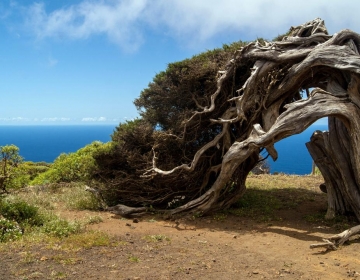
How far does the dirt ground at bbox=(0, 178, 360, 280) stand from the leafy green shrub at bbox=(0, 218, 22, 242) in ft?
2.67

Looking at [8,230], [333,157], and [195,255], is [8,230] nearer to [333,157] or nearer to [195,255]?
[195,255]

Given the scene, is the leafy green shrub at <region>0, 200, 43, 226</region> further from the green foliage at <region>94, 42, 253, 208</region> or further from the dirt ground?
the green foliage at <region>94, 42, 253, 208</region>

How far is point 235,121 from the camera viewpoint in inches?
409

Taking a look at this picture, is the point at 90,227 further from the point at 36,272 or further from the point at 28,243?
the point at 36,272

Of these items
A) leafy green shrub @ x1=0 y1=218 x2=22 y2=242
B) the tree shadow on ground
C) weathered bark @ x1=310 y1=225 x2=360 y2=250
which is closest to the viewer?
weathered bark @ x1=310 y1=225 x2=360 y2=250

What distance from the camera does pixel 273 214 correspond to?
35.7 ft

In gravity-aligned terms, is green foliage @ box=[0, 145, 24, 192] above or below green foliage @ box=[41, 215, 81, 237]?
above

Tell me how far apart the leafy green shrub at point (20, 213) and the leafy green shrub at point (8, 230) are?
0.58 m

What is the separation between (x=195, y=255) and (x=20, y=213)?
14.9 ft

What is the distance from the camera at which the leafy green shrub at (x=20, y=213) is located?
920 centimetres

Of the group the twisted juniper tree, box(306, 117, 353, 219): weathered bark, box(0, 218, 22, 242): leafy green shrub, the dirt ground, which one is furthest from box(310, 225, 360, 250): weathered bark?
box(0, 218, 22, 242): leafy green shrub

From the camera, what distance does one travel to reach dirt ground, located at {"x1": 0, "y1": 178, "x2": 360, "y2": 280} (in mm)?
6328

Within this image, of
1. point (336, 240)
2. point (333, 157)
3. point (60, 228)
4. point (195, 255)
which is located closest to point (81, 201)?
point (60, 228)

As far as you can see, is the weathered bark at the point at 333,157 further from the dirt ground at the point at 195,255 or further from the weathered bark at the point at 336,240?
the weathered bark at the point at 336,240
